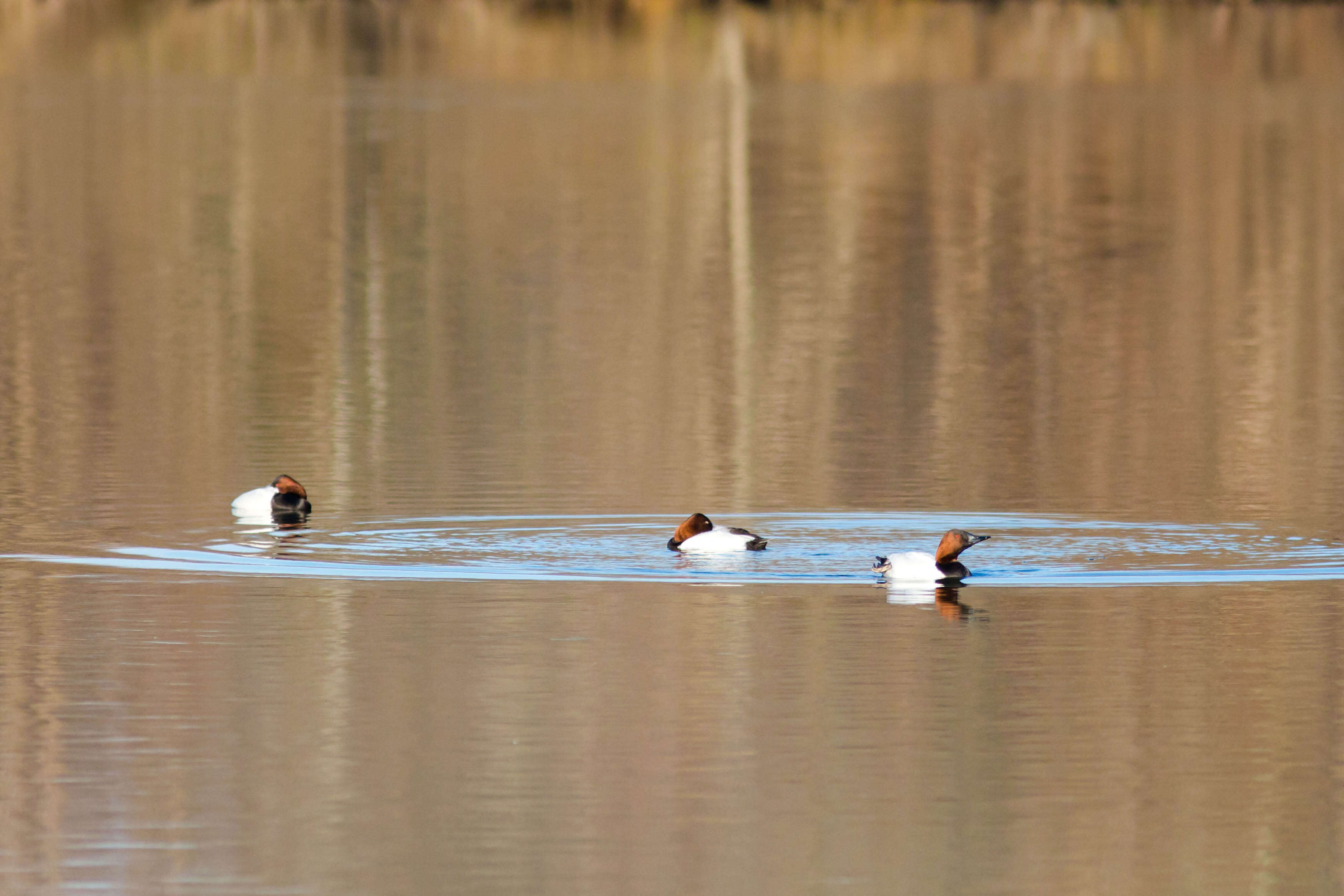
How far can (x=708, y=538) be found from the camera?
16891mm

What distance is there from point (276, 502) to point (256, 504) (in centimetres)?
15

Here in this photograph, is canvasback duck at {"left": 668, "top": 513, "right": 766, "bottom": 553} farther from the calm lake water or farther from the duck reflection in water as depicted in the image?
the duck reflection in water

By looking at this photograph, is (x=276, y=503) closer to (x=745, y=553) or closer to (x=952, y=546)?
(x=745, y=553)

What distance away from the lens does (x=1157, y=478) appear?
67.8 feet

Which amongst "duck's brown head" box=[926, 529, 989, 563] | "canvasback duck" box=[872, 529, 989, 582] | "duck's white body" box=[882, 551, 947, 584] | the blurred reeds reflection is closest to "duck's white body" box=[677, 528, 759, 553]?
"canvasback duck" box=[872, 529, 989, 582]

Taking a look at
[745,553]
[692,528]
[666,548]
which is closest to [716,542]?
[692,528]

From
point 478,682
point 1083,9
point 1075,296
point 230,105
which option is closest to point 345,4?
point 1083,9

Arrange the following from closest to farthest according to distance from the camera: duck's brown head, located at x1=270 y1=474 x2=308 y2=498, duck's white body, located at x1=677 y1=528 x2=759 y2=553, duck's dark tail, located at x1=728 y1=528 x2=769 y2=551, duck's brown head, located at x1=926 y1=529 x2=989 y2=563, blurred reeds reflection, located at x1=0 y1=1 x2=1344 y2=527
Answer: duck's brown head, located at x1=926 y1=529 x2=989 y2=563
duck's white body, located at x1=677 y1=528 x2=759 y2=553
duck's dark tail, located at x1=728 y1=528 x2=769 y2=551
duck's brown head, located at x1=270 y1=474 x2=308 y2=498
blurred reeds reflection, located at x1=0 y1=1 x2=1344 y2=527

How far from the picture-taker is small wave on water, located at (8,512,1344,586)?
16.7m

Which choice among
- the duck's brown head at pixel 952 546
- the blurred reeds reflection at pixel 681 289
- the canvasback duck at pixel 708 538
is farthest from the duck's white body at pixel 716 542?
the blurred reeds reflection at pixel 681 289

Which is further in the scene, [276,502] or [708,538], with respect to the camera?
[276,502]

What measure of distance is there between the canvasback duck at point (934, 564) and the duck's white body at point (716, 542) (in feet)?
2.81

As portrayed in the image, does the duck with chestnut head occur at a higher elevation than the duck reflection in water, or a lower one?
higher

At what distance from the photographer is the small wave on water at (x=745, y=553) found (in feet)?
54.6
